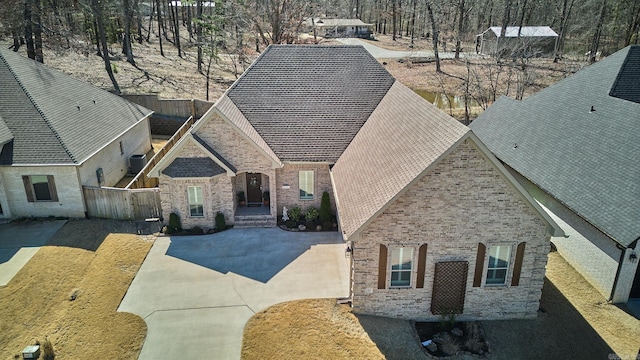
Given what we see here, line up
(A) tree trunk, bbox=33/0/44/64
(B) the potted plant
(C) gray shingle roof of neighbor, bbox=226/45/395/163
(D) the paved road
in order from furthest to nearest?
(D) the paved road < (A) tree trunk, bbox=33/0/44/64 < (B) the potted plant < (C) gray shingle roof of neighbor, bbox=226/45/395/163

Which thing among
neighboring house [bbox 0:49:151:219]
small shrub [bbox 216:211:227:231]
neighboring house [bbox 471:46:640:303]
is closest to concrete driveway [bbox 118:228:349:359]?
small shrub [bbox 216:211:227:231]

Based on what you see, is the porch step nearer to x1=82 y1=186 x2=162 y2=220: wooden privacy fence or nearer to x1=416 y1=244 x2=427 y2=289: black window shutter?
x1=82 y1=186 x2=162 y2=220: wooden privacy fence

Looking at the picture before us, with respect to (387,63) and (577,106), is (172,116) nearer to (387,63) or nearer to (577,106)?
(577,106)

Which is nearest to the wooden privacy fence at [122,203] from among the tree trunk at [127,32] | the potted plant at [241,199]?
the potted plant at [241,199]

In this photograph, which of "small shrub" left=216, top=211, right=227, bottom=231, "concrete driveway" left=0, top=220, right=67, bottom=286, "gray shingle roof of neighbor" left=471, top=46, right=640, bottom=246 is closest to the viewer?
"gray shingle roof of neighbor" left=471, top=46, right=640, bottom=246

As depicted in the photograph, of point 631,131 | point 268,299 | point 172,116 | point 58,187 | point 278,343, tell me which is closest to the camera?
point 278,343

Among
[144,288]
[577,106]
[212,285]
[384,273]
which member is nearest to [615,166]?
[577,106]
